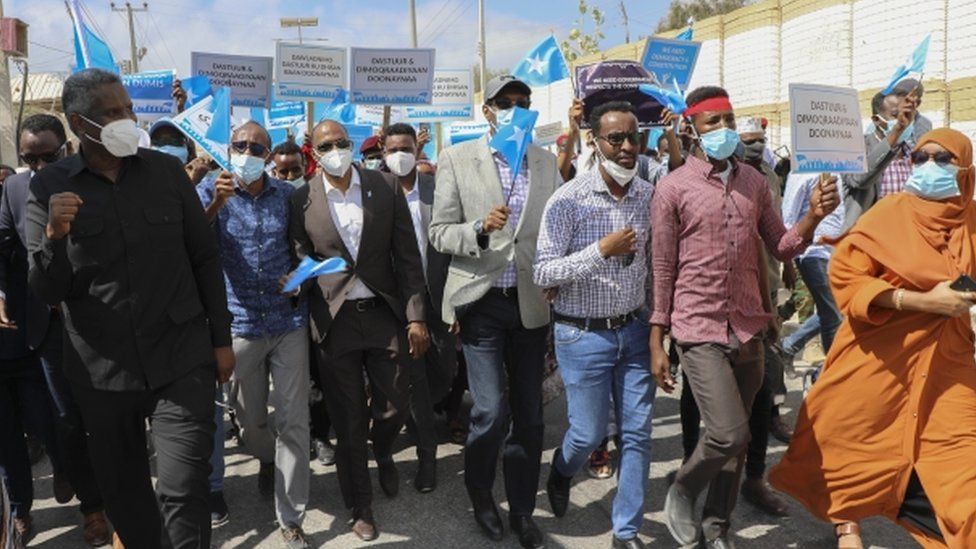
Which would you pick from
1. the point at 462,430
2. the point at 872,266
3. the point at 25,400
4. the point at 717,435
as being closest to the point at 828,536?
the point at 717,435

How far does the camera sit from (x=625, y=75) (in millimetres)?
4910

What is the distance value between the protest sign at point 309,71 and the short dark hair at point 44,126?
126 inches

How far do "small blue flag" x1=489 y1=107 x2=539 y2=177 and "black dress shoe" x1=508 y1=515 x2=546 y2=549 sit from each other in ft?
5.75

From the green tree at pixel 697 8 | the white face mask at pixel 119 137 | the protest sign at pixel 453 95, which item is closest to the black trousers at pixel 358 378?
the white face mask at pixel 119 137

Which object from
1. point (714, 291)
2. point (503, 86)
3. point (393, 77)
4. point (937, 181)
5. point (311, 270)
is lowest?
A: point (714, 291)

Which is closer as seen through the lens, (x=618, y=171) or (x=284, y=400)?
(x=618, y=171)

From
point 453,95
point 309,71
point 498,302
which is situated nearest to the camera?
point 498,302

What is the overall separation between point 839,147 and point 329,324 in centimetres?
262

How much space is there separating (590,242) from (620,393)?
74cm

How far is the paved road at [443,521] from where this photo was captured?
167 inches

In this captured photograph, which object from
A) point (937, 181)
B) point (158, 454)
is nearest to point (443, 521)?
point (158, 454)

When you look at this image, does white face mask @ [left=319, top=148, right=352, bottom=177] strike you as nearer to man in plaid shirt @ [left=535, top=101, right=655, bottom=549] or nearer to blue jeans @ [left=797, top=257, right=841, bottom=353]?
man in plaid shirt @ [left=535, top=101, right=655, bottom=549]

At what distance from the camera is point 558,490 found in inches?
176

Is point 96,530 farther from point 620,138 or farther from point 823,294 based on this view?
point 823,294
